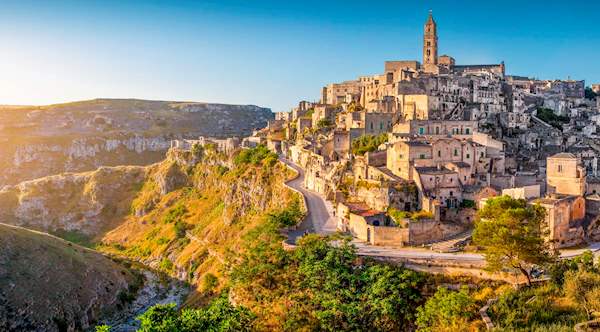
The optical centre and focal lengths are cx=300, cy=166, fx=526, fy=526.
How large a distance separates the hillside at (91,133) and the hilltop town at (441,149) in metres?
64.3

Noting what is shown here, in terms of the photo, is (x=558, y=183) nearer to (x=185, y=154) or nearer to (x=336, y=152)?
(x=336, y=152)

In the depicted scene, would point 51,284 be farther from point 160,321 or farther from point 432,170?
point 432,170

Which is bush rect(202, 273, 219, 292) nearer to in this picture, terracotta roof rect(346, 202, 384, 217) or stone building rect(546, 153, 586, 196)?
terracotta roof rect(346, 202, 384, 217)

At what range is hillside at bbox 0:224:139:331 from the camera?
1962 inches

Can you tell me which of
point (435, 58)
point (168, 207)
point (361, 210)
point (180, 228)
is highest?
point (435, 58)

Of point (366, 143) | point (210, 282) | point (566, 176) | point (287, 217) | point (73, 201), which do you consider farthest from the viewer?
point (73, 201)

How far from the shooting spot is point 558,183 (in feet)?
151

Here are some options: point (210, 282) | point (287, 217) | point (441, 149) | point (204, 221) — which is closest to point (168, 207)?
point (204, 221)

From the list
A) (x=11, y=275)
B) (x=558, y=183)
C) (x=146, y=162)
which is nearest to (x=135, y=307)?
(x=11, y=275)

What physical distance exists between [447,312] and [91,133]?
148910 millimetres

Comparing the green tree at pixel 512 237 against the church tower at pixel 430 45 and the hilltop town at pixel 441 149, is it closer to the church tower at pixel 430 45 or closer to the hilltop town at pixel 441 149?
the hilltop town at pixel 441 149

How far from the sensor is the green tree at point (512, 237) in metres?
33.5

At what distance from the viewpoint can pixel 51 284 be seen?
180 feet

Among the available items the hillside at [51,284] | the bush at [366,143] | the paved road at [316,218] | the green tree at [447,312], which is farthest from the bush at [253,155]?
the green tree at [447,312]
